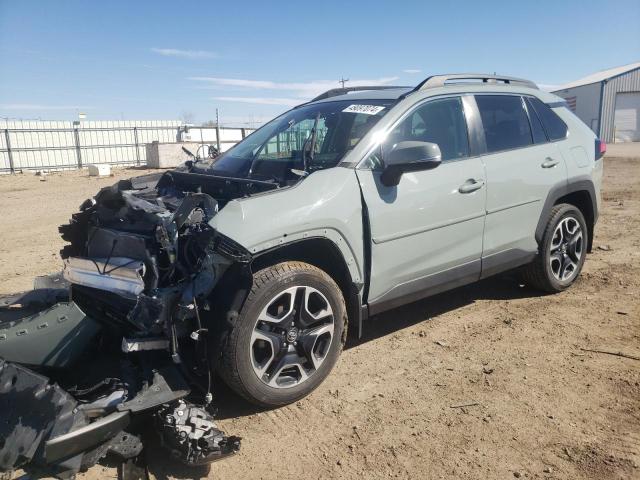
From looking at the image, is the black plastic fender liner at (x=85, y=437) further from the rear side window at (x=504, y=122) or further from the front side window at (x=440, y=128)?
the rear side window at (x=504, y=122)

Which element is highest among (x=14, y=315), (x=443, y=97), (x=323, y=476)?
(x=443, y=97)

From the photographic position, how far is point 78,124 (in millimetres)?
28609

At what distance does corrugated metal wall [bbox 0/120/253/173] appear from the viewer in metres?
25.3

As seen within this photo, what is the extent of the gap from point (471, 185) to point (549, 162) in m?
1.15

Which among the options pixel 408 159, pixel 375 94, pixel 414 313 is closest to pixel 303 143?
pixel 375 94

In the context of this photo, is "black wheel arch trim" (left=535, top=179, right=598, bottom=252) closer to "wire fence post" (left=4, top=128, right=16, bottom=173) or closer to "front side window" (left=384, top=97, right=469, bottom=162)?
"front side window" (left=384, top=97, right=469, bottom=162)

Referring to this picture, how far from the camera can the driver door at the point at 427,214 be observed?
345cm

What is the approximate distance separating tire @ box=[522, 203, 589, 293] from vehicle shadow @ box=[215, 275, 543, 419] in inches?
9.5

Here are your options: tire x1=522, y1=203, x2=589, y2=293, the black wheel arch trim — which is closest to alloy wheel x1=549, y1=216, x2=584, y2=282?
tire x1=522, y1=203, x2=589, y2=293

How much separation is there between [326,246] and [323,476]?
4.44ft

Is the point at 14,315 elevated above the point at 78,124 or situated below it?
below

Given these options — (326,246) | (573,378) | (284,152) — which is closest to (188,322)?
(326,246)

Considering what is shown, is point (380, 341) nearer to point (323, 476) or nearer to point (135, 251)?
point (323, 476)

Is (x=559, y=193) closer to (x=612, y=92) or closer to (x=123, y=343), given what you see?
(x=123, y=343)
